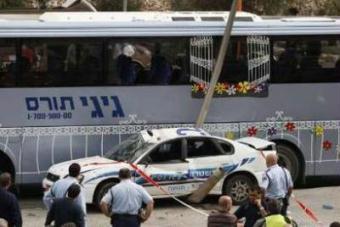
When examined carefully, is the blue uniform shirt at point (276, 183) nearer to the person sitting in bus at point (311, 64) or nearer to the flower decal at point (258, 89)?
the flower decal at point (258, 89)

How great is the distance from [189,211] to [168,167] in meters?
0.95

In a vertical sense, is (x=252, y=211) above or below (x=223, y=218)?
below

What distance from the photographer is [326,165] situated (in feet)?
58.9

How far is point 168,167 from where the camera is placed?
50.5 ft

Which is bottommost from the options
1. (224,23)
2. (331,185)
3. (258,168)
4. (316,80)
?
(331,185)

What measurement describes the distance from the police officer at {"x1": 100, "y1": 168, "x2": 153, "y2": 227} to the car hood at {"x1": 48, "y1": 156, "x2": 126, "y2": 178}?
5.01 m

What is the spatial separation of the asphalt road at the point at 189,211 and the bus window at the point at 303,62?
2465 millimetres

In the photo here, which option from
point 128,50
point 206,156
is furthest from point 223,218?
point 128,50

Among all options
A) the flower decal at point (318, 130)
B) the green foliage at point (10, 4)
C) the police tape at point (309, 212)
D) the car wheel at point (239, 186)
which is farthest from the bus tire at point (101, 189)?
the green foliage at point (10, 4)

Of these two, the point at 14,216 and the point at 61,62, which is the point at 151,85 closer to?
the point at 61,62

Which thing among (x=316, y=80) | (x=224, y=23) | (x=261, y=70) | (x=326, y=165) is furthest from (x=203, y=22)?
(x=326, y=165)

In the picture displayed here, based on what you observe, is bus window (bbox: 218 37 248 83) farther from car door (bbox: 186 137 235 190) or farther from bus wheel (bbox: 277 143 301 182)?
car door (bbox: 186 137 235 190)

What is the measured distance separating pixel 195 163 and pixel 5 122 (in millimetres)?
4062

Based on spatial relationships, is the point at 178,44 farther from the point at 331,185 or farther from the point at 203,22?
the point at 331,185
